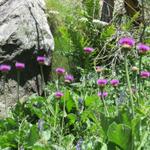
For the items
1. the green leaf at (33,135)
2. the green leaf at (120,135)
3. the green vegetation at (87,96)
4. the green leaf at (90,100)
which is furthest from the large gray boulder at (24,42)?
the green leaf at (120,135)

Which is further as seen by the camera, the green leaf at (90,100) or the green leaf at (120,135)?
the green leaf at (90,100)

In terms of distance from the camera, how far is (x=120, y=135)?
2395 mm

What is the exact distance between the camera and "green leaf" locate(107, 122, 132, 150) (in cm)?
237

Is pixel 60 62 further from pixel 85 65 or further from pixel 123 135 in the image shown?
pixel 123 135

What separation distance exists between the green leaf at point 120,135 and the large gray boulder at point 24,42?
2.82 metres

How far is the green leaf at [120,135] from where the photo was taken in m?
2.37

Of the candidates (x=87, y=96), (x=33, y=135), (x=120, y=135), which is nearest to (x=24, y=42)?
(x=87, y=96)

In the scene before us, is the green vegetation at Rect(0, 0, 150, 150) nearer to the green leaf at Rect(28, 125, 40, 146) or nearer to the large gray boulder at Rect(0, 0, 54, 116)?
the green leaf at Rect(28, 125, 40, 146)

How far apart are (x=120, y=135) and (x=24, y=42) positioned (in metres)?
3.08

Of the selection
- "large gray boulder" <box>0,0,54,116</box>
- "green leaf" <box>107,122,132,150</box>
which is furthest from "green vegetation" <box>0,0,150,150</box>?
"large gray boulder" <box>0,0,54,116</box>

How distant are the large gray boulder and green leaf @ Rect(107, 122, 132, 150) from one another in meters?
2.82

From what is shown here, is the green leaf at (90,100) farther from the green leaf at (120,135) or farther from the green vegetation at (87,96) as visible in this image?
the green leaf at (120,135)

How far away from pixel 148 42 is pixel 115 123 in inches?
159

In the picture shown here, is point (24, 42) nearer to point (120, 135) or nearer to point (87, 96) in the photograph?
point (87, 96)
